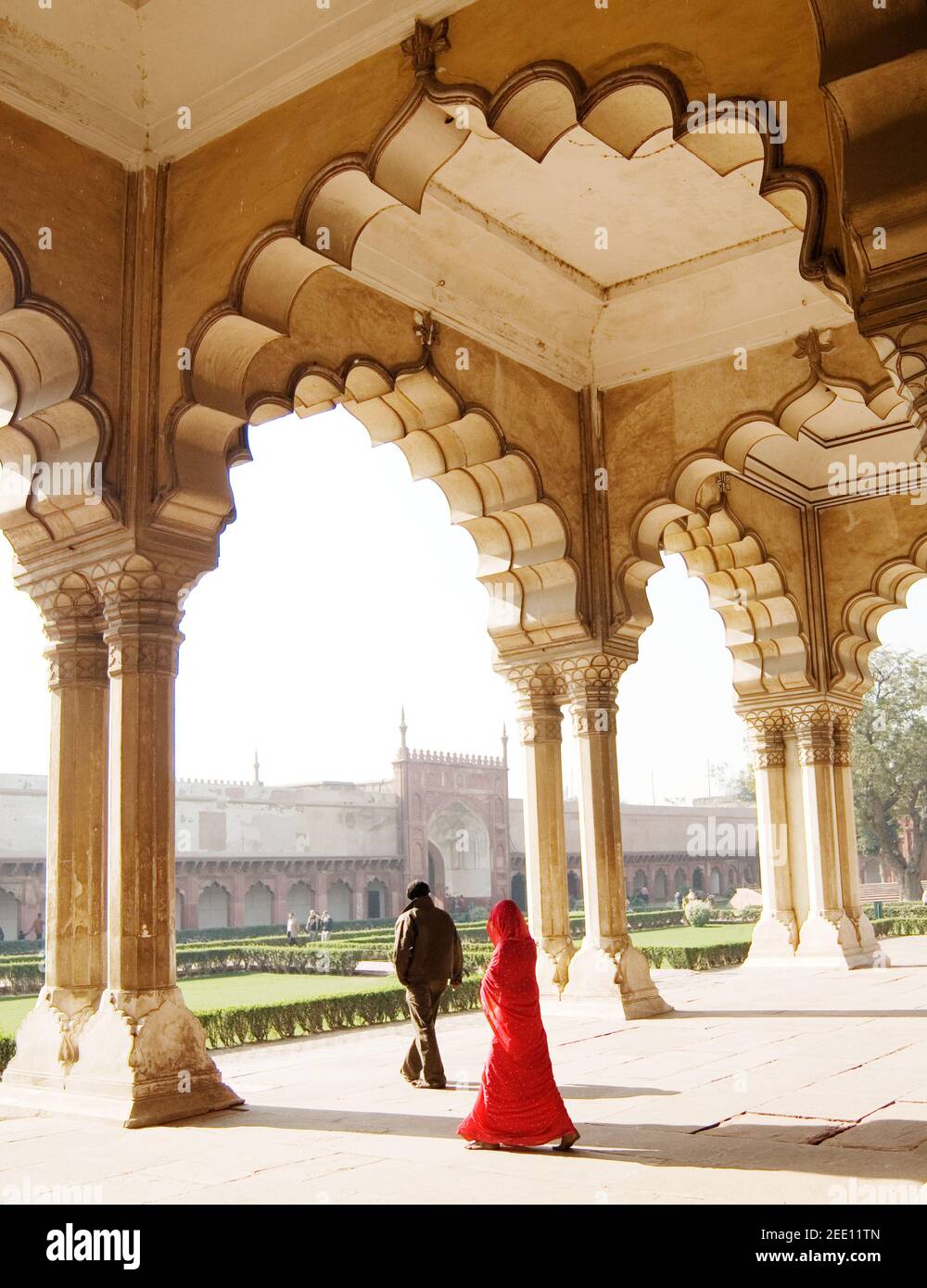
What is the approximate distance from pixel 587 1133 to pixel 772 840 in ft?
29.8

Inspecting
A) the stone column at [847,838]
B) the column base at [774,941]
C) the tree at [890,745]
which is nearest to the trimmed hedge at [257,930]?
the tree at [890,745]

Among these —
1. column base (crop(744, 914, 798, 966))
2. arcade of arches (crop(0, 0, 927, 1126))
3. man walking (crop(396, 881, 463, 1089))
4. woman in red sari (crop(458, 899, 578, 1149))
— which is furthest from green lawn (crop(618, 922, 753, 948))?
woman in red sari (crop(458, 899, 578, 1149))

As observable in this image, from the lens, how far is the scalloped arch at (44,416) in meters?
6.06

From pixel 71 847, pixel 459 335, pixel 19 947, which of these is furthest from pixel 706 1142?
pixel 19 947

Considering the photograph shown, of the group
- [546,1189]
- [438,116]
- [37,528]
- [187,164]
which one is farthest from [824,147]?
[37,528]

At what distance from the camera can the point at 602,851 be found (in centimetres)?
976

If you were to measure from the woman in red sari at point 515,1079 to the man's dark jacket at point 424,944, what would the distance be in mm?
1297

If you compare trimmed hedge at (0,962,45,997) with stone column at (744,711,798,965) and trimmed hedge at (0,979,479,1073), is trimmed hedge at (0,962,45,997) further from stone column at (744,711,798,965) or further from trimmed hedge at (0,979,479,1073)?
stone column at (744,711,798,965)

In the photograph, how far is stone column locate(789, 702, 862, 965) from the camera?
13.3 m

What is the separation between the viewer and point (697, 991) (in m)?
11.7

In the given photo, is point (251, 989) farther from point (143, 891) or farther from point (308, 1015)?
point (143, 891)

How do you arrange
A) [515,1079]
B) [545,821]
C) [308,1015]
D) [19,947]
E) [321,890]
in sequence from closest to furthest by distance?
[515,1079] < [545,821] < [308,1015] < [19,947] < [321,890]
